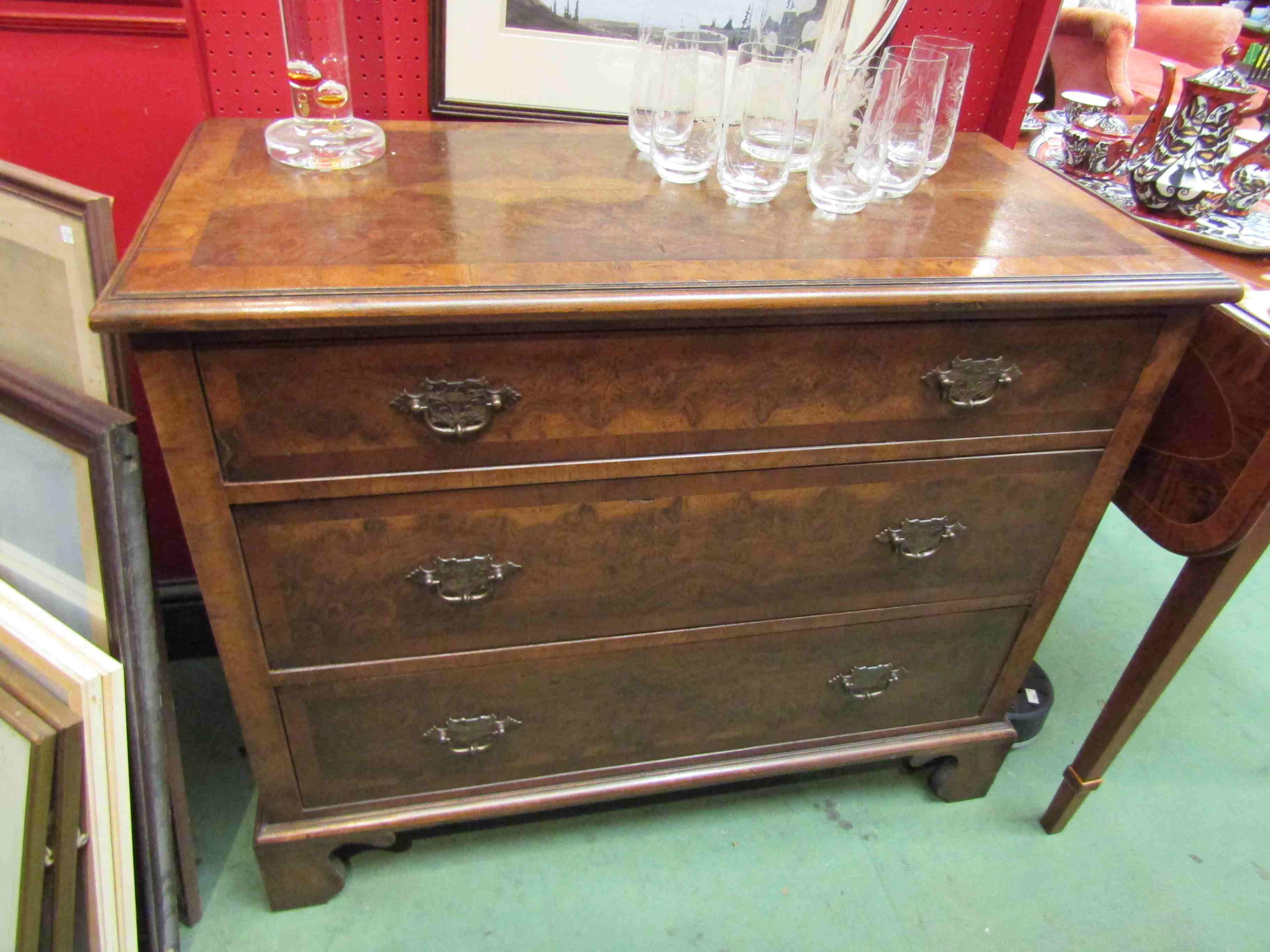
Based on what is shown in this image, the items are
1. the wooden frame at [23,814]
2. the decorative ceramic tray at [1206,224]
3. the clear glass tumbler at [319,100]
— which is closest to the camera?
the wooden frame at [23,814]

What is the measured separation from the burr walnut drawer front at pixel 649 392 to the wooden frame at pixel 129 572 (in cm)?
24

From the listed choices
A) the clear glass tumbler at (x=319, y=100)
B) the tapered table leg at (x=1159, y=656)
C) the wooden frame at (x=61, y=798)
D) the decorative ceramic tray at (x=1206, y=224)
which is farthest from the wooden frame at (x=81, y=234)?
the tapered table leg at (x=1159, y=656)

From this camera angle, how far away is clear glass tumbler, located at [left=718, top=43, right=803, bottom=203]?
46.4 inches

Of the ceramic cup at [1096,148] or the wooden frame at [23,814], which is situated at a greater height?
the ceramic cup at [1096,148]

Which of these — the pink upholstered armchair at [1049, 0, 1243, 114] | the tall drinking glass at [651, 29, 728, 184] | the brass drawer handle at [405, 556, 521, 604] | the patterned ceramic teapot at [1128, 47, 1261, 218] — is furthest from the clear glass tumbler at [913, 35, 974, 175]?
the pink upholstered armchair at [1049, 0, 1243, 114]

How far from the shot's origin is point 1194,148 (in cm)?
148

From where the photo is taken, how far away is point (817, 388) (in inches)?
43.8

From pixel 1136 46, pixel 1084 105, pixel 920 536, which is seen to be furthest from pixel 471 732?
pixel 1136 46

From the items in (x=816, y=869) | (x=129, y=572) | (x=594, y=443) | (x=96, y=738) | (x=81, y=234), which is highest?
(x=81, y=234)

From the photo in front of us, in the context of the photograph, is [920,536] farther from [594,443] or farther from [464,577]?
[464,577]

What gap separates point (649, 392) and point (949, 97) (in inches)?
27.1

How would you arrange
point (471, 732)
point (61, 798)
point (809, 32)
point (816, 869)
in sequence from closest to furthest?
point (61, 798), point (471, 732), point (809, 32), point (816, 869)

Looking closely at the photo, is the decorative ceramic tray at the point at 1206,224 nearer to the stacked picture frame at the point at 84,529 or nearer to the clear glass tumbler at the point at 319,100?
the clear glass tumbler at the point at 319,100

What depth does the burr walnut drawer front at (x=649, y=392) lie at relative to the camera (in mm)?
976
